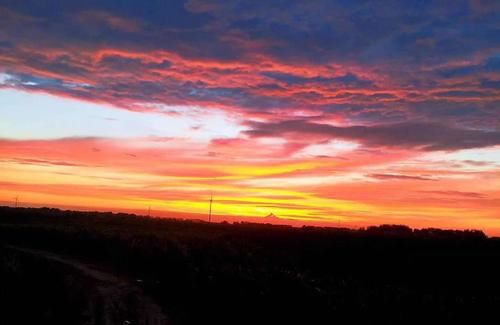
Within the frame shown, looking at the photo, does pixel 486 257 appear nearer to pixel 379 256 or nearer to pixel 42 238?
pixel 379 256

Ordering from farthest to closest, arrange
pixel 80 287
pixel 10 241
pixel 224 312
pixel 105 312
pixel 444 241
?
pixel 444 241 < pixel 10 241 < pixel 80 287 < pixel 224 312 < pixel 105 312

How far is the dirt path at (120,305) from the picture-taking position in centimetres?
1892

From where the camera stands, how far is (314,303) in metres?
20.8

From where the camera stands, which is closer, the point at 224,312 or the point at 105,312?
the point at 105,312

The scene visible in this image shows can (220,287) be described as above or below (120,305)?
above

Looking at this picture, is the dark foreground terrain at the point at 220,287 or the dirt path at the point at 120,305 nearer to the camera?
the dirt path at the point at 120,305

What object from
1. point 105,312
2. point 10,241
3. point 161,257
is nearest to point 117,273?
point 161,257

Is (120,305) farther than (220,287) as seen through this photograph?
No

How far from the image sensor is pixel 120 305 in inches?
834

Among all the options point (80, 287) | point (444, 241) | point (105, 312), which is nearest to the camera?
point (105, 312)

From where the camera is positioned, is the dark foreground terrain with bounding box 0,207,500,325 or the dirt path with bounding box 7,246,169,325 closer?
the dirt path with bounding box 7,246,169,325

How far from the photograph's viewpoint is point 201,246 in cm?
4916

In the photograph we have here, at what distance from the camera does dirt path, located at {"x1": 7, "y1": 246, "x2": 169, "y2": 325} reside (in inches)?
745

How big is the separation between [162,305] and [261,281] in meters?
5.14
